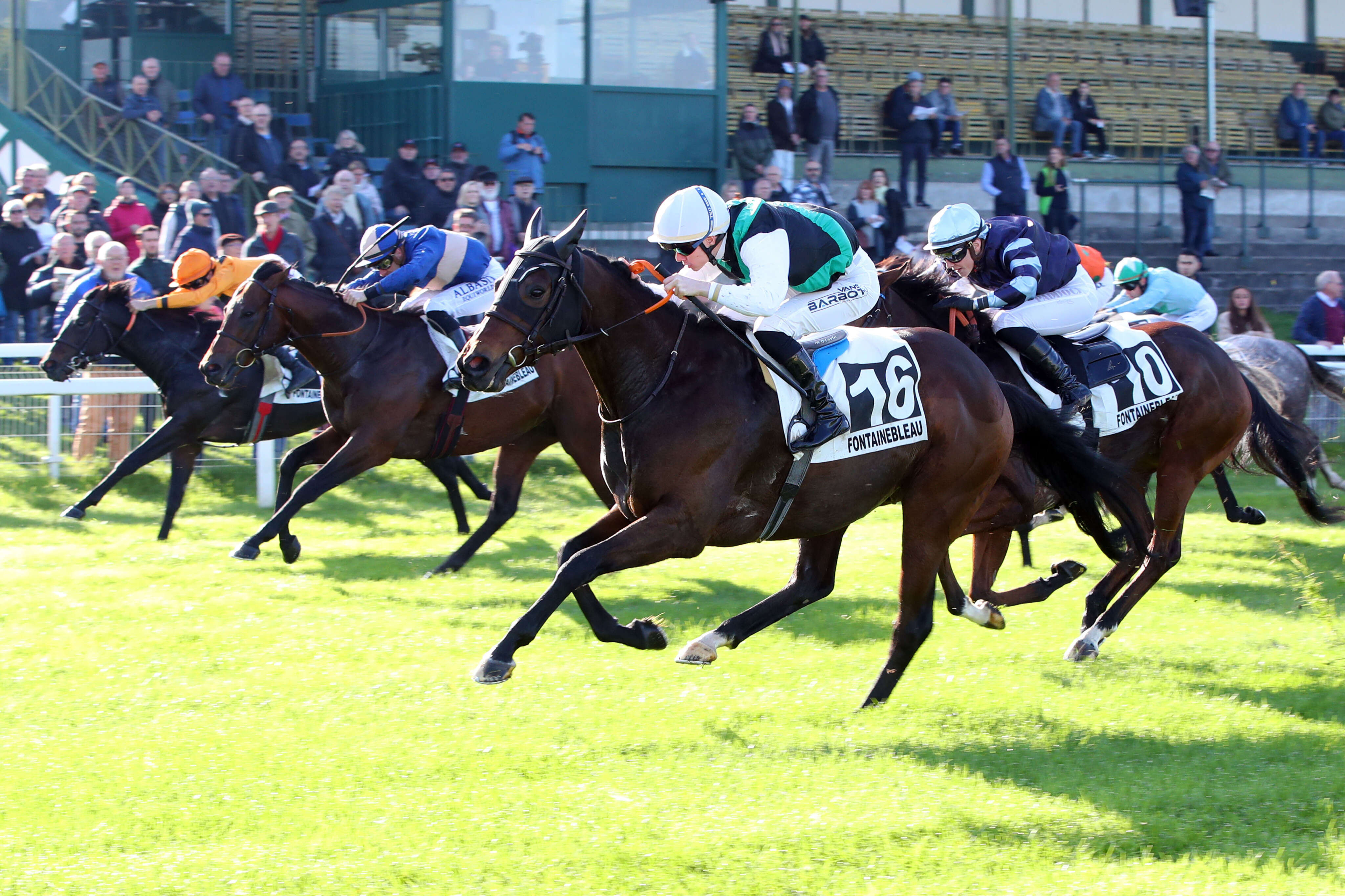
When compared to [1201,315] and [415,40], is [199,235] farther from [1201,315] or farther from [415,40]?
[1201,315]

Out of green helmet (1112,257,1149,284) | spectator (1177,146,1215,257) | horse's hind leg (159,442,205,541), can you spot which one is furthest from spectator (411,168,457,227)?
spectator (1177,146,1215,257)

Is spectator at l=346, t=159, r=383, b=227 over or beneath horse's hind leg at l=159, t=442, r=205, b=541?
over

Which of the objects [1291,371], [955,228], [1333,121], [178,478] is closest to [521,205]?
[178,478]

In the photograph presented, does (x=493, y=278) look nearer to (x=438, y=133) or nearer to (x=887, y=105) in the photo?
(x=438, y=133)

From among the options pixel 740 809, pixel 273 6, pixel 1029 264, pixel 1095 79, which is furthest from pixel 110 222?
pixel 1095 79

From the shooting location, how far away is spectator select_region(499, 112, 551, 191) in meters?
14.0

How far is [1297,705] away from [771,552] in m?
3.75

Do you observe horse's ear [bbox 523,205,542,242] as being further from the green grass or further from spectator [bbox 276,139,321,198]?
spectator [bbox 276,139,321,198]

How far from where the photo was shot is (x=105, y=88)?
14.2 metres

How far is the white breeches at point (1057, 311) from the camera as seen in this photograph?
276 inches

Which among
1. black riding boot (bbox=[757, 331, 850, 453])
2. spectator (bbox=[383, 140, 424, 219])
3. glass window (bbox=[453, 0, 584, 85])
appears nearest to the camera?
black riding boot (bbox=[757, 331, 850, 453])

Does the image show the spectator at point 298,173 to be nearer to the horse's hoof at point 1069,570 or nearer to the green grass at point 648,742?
the green grass at point 648,742

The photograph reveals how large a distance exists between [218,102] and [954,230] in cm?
920

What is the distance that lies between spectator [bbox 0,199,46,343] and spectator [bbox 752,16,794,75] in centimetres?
824
